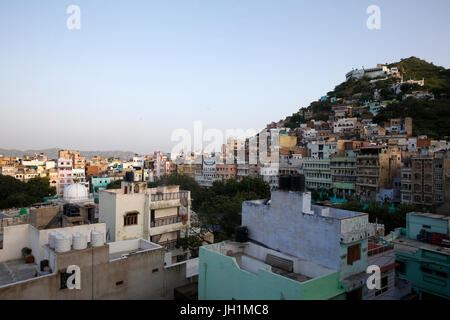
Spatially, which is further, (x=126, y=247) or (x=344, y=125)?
(x=344, y=125)

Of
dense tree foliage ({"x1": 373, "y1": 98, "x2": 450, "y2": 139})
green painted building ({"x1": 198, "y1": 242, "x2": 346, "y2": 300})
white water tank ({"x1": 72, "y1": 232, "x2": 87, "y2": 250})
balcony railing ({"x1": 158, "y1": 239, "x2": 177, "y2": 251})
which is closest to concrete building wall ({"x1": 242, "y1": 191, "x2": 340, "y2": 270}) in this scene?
green painted building ({"x1": 198, "y1": 242, "x2": 346, "y2": 300})

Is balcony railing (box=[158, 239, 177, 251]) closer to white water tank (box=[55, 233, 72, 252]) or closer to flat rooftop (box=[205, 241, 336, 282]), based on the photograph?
flat rooftop (box=[205, 241, 336, 282])

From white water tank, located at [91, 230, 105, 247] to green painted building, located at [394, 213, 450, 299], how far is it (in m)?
14.5

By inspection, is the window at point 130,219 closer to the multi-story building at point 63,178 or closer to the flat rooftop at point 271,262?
the flat rooftop at point 271,262

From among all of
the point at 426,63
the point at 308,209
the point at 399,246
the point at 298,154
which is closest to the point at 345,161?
the point at 298,154

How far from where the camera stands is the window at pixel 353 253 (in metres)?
11.8

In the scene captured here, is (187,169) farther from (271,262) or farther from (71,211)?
(271,262)

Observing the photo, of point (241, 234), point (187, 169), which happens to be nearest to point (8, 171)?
point (187, 169)

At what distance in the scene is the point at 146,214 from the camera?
22.5 meters

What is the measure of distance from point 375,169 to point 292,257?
41.7 m

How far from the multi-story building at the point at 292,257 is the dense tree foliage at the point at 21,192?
1847 inches

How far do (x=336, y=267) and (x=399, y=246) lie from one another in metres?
11.7

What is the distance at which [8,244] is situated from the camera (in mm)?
15602

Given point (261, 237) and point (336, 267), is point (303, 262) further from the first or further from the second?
point (261, 237)
